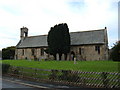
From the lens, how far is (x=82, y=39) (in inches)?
2031

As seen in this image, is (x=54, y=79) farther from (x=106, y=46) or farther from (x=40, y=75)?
(x=106, y=46)

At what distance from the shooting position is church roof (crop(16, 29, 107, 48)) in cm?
4834

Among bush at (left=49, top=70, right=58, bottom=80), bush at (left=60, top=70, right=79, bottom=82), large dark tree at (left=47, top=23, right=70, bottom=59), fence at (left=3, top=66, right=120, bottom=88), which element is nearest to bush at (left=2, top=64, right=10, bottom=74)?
fence at (left=3, top=66, right=120, bottom=88)

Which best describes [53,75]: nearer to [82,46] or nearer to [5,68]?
[5,68]

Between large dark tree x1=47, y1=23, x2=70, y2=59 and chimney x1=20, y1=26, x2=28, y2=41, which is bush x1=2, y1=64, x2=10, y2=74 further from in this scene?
chimney x1=20, y1=26, x2=28, y2=41

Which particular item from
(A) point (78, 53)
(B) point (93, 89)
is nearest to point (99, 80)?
(B) point (93, 89)

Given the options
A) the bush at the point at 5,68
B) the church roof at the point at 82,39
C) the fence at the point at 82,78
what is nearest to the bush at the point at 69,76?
the fence at the point at 82,78

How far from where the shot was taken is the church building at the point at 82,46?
155 ft

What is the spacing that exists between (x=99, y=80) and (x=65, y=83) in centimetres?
289

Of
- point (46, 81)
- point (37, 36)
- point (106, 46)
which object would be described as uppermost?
point (37, 36)

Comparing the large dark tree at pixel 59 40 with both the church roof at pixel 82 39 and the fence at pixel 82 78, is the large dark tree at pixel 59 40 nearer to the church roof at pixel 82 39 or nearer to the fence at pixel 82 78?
the church roof at pixel 82 39

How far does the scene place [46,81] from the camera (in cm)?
1446

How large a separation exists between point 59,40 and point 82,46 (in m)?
7.60

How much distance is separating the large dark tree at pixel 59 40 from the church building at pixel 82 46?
4020 mm
